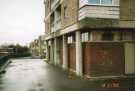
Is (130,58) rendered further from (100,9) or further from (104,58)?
(100,9)

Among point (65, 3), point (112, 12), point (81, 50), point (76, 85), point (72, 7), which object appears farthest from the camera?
point (65, 3)

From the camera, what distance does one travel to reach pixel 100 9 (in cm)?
2055

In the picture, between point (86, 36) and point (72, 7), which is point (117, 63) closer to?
point (86, 36)

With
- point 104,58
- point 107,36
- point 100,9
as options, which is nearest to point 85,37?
point 107,36

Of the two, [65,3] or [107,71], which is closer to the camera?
[107,71]

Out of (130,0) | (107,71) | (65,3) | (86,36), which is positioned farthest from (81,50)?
(65,3)

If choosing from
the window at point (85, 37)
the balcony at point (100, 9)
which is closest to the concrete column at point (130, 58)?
the balcony at point (100, 9)

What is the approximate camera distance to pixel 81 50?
22.6 metres

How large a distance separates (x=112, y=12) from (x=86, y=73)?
4.50 m

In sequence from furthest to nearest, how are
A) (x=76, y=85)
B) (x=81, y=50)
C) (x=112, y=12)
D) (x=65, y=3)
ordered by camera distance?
1. (x=65, y=3)
2. (x=81, y=50)
3. (x=112, y=12)
4. (x=76, y=85)

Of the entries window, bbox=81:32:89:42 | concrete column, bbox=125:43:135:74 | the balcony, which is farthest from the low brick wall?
the balcony

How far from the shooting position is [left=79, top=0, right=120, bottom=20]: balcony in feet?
66.7

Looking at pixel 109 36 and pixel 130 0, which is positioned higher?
pixel 130 0

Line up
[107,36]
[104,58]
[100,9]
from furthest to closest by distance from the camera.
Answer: [107,36]
[104,58]
[100,9]
